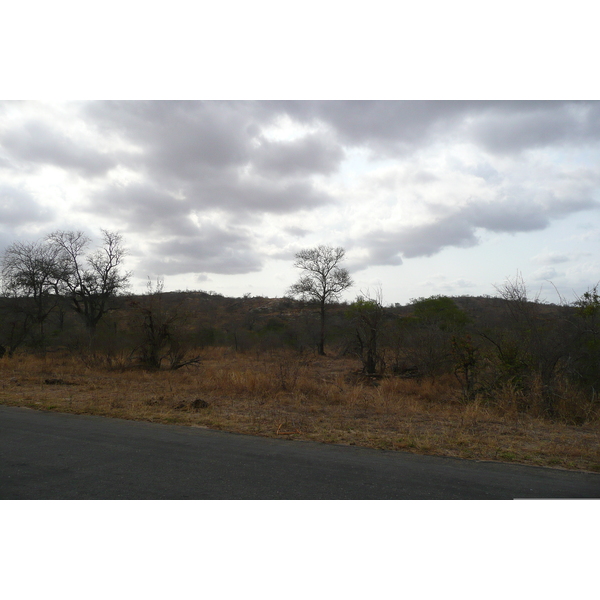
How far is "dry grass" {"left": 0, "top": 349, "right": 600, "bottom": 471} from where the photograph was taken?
6.59 meters

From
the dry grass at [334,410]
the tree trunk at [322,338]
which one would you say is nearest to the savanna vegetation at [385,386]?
the dry grass at [334,410]

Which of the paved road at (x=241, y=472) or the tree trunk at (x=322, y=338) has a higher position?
the tree trunk at (x=322, y=338)

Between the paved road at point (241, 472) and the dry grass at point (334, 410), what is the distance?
704mm

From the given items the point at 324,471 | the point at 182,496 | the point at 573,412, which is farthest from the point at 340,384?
the point at 182,496

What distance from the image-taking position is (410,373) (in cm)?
1551

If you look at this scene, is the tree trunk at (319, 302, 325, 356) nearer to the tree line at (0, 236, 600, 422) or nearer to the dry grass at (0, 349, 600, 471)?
the tree line at (0, 236, 600, 422)

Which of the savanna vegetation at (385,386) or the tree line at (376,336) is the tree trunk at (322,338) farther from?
the savanna vegetation at (385,386)

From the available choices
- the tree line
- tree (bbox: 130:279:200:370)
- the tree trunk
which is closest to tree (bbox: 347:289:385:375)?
the tree line

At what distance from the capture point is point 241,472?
5168mm

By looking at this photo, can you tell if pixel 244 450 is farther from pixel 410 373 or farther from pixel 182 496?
pixel 410 373

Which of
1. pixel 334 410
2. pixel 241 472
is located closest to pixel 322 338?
pixel 334 410

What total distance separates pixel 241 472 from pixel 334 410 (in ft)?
15.9

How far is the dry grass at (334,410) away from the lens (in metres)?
6.59

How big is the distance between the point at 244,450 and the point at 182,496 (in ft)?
6.15
